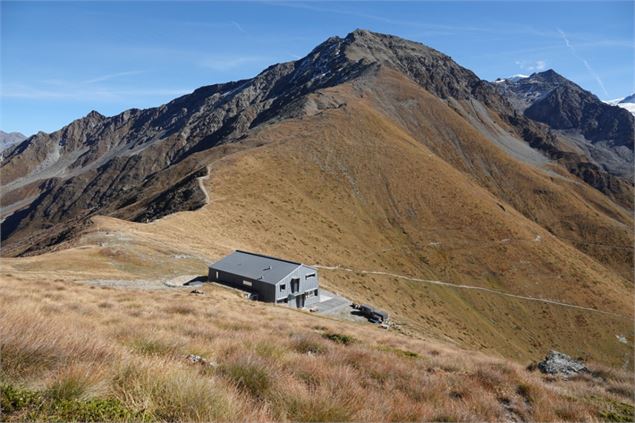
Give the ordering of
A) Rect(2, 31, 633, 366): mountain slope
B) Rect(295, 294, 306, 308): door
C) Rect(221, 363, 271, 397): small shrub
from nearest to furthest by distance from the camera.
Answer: Rect(221, 363, 271, 397): small shrub → Rect(295, 294, 306, 308): door → Rect(2, 31, 633, 366): mountain slope

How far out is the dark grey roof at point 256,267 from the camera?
127 feet

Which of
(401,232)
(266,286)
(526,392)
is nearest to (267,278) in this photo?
(266,286)

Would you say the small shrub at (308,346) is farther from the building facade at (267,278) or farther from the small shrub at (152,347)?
the building facade at (267,278)

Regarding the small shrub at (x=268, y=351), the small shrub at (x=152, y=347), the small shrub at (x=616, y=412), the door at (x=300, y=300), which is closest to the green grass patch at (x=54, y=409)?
the small shrub at (x=152, y=347)

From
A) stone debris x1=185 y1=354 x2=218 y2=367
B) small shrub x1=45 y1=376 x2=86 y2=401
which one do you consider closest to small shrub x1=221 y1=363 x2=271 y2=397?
stone debris x1=185 y1=354 x2=218 y2=367

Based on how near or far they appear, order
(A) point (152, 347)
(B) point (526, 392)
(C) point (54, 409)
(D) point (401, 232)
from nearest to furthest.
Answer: (C) point (54, 409), (A) point (152, 347), (B) point (526, 392), (D) point (401, 232)

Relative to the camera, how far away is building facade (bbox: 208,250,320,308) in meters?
38.1

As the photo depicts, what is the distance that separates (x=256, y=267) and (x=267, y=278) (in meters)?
2.10

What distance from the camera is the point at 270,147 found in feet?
312

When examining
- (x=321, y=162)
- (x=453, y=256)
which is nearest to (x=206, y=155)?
(x=321, y=162)

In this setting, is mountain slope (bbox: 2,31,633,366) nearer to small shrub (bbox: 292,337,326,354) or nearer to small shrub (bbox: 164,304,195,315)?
small shrub (bbox: 164,304,195,315)

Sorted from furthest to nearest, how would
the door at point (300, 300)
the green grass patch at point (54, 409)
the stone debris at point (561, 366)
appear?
the door at point (300, 300)
the stone debris at point (561, 366)
the green grass patch at point (54, 409)

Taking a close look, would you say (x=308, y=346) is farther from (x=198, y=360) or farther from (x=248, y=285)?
(x=248, y=285)

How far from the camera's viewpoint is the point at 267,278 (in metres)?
38.6
